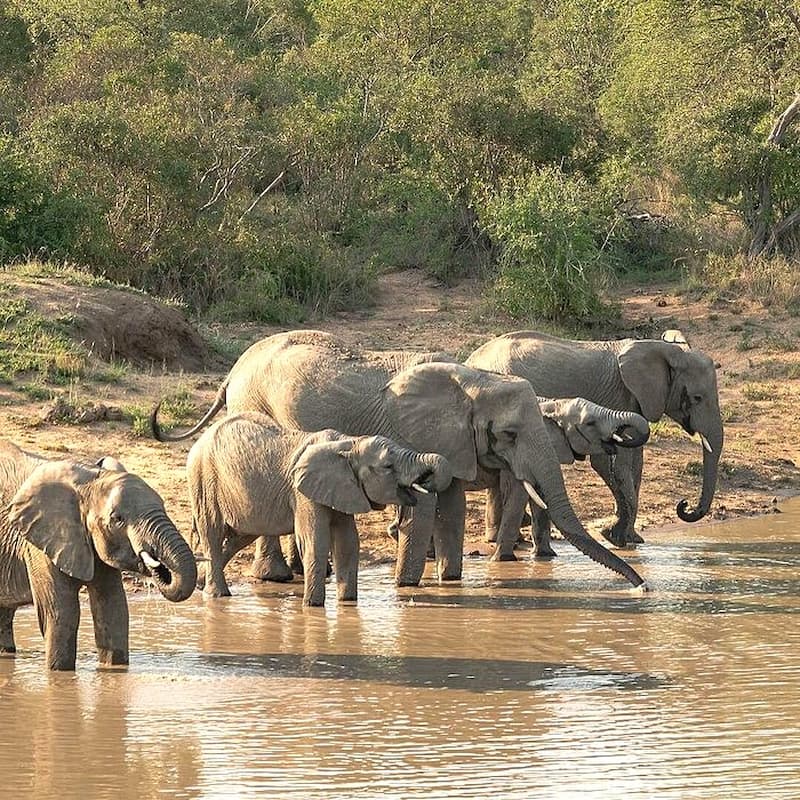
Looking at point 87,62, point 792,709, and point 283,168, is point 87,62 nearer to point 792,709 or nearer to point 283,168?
point 283,168

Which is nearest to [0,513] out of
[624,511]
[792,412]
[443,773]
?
[443,773]

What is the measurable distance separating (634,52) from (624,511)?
657 inches

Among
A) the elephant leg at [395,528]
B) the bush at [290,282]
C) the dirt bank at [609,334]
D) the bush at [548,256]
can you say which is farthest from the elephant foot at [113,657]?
the bush at [548,256]

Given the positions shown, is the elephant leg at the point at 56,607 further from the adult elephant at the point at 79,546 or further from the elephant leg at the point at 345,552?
the elephant leg at the point at 345,552

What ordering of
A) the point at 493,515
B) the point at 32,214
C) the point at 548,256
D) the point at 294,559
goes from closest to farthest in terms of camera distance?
the point at 294,559
the point at 493,515
the point at 32,214
the point at 548,256

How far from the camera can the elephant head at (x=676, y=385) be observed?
1388cm

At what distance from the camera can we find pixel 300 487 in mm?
10250

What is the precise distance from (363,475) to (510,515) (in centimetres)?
211

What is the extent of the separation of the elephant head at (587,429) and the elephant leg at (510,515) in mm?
392

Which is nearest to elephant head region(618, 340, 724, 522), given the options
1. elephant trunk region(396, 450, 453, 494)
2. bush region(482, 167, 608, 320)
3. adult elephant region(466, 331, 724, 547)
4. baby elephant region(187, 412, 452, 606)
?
adult elephant region(466, 331, 724, 547)

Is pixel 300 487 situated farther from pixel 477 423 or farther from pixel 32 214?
pixel 32 214

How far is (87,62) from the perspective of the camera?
89.5 feet

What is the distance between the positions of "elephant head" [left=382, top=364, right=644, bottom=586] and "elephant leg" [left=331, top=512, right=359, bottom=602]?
1292 mm

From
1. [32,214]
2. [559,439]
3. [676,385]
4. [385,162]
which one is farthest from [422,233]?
[559,439]
